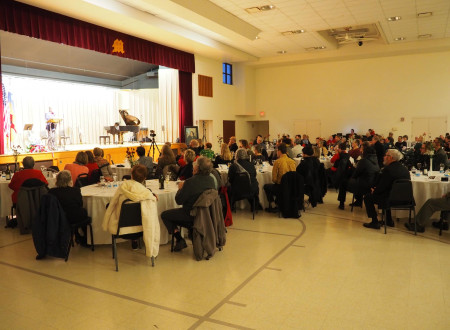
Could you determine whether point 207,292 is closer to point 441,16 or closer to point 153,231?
point 153,231

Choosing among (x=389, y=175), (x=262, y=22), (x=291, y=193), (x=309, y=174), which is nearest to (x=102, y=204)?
(x=291, y=193)

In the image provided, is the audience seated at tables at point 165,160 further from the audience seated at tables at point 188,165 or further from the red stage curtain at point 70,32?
the red stage curtain at point 70,32

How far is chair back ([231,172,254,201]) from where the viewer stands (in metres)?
6.67

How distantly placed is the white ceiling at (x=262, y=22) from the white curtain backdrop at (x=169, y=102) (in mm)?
1557

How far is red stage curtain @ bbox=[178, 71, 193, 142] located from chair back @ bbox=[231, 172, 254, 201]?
9635mm

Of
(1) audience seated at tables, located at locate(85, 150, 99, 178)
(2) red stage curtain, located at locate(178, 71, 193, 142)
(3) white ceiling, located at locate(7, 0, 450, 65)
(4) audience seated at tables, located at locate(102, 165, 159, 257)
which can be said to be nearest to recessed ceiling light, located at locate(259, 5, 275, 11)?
(3) white ceiling, located at locate(7, 0, 450, 65)

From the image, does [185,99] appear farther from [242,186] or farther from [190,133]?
[242,186]

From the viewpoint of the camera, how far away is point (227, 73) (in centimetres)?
1928

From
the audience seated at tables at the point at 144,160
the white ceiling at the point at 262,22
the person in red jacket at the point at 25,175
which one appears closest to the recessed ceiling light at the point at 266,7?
the white ceiling at the point at 262,22

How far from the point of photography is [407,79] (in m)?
17.0

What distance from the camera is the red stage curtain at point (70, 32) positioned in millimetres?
8875

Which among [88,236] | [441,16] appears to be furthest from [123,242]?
[441,16]

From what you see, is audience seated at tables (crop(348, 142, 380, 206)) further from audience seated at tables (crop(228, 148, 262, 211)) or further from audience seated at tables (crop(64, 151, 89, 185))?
audience seated at tables (crop(64, 151, 89, 185))

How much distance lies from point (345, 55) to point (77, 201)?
15.8 m
